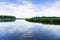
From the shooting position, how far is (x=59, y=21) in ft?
104
